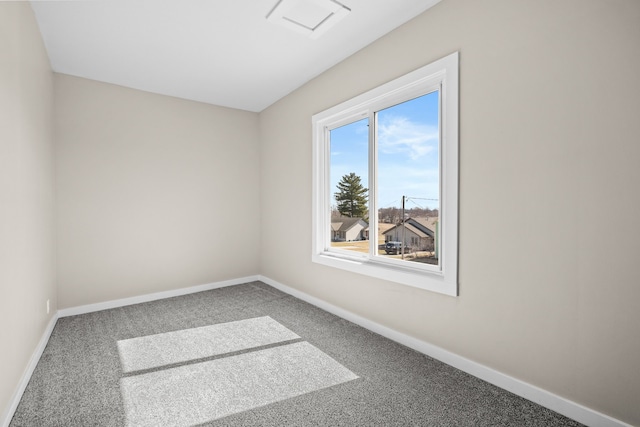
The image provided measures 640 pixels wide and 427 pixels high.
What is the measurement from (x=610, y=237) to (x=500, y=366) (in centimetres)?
103

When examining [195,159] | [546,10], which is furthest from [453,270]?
[195,159]

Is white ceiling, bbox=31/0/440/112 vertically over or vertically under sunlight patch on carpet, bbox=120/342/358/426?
over

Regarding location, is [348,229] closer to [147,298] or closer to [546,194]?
[546,194]

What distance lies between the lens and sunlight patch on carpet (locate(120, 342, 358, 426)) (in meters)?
1.89

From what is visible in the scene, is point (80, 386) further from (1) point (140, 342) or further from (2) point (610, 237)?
(2) point (610, 237)

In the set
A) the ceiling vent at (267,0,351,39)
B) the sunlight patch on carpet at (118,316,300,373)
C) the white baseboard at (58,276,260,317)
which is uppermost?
the ceiling vent at (267,0,351,39)

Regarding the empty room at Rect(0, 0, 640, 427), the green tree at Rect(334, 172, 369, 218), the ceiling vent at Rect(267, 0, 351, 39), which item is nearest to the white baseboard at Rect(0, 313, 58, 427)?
the empty room at Rect(0, 0, 640, 427)

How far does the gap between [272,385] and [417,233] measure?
1677 mm

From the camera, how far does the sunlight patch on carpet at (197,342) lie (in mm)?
2547

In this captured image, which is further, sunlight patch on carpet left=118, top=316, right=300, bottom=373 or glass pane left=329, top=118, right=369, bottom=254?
glass pane left=329, top=118, right=369, bottom=254

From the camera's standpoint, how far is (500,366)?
82.1 inches

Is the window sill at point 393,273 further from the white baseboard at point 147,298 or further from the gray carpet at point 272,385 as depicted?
the white baseboard at point 147,298

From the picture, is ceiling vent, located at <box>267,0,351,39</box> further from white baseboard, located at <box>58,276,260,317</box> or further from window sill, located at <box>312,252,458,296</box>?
white baseboard, located at <box>58,276,260,317</box>

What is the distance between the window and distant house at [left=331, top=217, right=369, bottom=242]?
11mm
